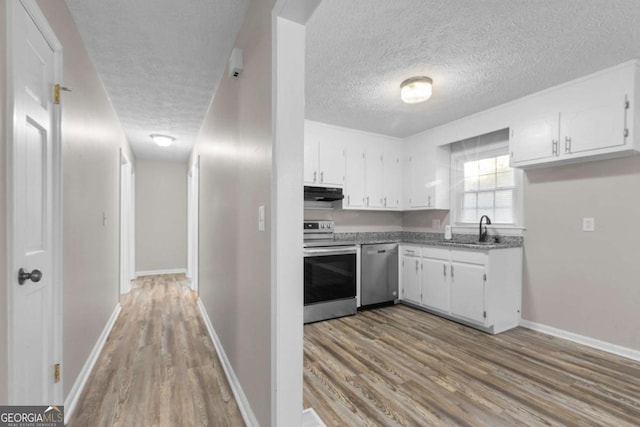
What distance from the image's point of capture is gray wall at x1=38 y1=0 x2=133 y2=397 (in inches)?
68.7

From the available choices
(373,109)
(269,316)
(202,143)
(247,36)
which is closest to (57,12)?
(247,36)

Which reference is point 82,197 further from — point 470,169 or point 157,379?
point 470,169

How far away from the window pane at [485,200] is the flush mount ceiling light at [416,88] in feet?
5.90

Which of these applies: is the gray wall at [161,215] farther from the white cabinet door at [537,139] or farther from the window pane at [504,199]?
the white cabinet door at [537,139]

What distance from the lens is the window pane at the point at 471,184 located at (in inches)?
154

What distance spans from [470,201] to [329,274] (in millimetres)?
2169

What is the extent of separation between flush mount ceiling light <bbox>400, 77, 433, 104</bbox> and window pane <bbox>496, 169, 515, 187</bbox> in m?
1.66

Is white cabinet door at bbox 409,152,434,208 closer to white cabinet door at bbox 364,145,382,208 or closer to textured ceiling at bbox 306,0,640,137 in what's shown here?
white cabinet door at bbox 364,145,382,208

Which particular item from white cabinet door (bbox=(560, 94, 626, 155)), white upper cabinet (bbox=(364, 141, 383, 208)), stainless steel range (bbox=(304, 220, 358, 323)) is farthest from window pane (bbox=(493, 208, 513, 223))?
stainless steel range (bbox=(304, 220, 358, 323))

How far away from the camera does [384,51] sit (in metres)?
2.21

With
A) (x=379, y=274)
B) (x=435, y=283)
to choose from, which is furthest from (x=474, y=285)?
(x=379, y=274)

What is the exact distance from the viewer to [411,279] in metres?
3.92

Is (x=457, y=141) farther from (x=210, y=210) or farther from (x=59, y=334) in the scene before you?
(x=59, y=334)

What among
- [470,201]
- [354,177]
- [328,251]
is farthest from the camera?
[354,177]
